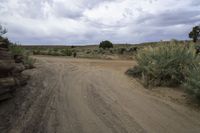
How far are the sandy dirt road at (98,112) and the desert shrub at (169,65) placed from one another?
1254mm

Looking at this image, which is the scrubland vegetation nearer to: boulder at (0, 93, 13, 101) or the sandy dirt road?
the sandy dirt road

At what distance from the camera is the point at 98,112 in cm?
750

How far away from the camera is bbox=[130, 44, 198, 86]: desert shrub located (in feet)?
35.9

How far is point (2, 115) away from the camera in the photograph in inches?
281

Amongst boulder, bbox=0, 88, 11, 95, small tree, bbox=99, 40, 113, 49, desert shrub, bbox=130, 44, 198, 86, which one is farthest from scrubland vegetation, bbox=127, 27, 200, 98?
small tree, bbox=99, 40, 113, 49

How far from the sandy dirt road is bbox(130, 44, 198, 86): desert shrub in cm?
125

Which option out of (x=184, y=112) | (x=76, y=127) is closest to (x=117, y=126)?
Result: (x=76, y=127)

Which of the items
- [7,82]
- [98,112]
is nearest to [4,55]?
[7,82]

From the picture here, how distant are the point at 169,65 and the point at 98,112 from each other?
200 inches

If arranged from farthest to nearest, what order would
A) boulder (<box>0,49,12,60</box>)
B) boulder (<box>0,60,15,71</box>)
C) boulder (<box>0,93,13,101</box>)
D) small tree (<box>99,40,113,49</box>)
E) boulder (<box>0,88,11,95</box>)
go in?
1. small tree (<box>99,40,113,49</box>)
2. boulder (<box>0,49,12,60</box>)
3. boulder (<box>0,60,15,71</box>)
4. boulder (<box>0,93,13,101</box>)
5. boulder (<box>0,88,11,95</box>)

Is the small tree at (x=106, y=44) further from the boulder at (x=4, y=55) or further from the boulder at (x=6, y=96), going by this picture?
the boulder at (x=6, y=96)

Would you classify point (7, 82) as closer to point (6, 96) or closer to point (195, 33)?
point (6, 96)

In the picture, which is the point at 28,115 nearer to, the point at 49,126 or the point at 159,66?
the point at 49,126

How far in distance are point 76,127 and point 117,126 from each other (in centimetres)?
95
